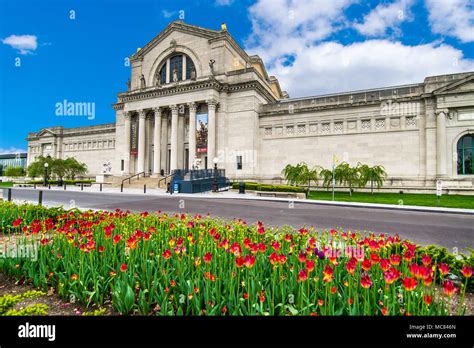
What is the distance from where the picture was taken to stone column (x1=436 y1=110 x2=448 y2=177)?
26125 mm

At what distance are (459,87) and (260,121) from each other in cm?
2272

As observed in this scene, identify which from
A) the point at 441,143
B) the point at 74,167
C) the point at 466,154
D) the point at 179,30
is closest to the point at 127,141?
the point at 74,167

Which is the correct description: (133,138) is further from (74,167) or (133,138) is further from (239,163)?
(239,163)

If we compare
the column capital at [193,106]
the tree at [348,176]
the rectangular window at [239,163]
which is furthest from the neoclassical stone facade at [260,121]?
the tree at [348,176]

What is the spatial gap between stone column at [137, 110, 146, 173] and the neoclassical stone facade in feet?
0.57

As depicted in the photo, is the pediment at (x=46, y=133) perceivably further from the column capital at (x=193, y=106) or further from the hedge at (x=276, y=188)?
the hedge at (x=276, y=188)

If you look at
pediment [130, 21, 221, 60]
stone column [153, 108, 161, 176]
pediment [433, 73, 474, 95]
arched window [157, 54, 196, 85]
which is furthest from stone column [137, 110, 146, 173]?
pediment [433, 73, 474, 95]

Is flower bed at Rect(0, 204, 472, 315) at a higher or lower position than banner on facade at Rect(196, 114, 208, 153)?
lower

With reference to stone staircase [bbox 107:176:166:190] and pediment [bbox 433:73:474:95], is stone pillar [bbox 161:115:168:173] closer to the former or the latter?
stone staircase [bbox 107:176:166:190]

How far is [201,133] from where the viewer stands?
35.7 m
